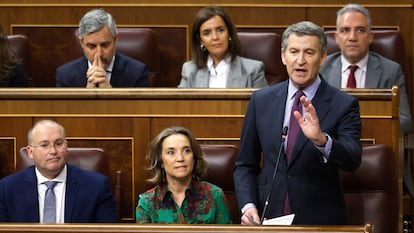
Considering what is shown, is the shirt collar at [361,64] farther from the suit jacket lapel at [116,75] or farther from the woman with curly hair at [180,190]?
the woman with curly hair at [180,190]

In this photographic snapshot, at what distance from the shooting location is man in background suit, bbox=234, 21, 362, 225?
6.00 ft

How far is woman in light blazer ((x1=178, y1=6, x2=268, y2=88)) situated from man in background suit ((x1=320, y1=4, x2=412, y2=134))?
7.9 inches

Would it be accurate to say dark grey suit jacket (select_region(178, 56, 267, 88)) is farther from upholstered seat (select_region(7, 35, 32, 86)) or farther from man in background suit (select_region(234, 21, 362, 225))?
man in background suit (select_region(234, 21, 362, 225))

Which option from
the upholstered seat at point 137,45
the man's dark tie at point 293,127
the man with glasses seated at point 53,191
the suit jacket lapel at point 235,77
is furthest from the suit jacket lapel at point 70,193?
the upholstered seat at point 137,45

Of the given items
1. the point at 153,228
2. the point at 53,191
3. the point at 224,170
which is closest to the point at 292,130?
the point at 224,170

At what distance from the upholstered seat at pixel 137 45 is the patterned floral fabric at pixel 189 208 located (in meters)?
0.84

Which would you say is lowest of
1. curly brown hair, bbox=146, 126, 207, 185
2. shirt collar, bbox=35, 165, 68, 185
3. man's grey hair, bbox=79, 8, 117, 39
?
shirt collar, bbox=35, 165, 68, 185

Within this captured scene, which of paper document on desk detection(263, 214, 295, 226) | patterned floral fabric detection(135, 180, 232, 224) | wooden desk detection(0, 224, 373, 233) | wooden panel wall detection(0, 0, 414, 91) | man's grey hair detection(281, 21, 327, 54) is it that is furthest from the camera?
wooden panel wall detection(0, 0, 414, 91)

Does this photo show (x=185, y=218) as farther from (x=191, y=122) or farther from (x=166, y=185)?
(x=191, y=122)

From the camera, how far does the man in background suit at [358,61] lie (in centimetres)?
259

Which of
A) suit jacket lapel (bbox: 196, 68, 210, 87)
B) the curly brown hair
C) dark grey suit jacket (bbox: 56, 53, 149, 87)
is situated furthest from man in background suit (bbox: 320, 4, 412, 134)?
the curly brown hair

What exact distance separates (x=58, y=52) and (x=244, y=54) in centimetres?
62

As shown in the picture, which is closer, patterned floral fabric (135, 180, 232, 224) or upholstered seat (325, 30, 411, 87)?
patterned floral fabric (135, 180, 232, 224)

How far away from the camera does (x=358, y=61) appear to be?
2639 mm
